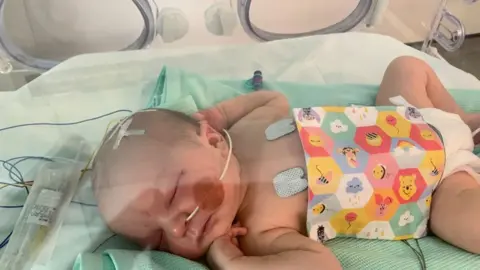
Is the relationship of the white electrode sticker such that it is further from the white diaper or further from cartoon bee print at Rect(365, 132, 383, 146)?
the white diaper

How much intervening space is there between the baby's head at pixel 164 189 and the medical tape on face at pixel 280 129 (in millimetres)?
145

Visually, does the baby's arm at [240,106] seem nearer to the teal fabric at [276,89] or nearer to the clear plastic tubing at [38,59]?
the teal fabric at [276,89]

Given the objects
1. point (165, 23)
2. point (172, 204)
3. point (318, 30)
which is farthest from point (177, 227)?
point (318, 30)

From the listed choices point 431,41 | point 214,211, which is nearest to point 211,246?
point 214,211

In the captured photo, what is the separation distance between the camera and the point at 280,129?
1122 millimetres

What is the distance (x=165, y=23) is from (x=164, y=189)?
0.56 meters

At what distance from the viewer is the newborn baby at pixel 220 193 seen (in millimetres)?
940

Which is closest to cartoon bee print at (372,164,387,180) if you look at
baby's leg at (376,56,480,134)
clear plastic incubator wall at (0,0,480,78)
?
baby's leg at (376,56,480,134)

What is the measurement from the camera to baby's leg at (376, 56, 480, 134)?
1257mm

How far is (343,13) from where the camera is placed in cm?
153

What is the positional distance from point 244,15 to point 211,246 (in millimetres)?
627

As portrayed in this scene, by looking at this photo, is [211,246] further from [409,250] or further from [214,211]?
[409,250]

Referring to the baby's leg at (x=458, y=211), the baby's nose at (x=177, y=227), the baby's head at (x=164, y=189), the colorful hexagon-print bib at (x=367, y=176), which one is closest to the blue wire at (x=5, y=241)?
the baby's head at (x=164, y=189)

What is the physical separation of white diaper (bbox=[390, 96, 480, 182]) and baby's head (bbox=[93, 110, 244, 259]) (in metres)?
0.40
